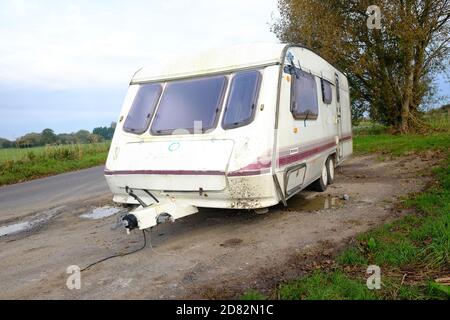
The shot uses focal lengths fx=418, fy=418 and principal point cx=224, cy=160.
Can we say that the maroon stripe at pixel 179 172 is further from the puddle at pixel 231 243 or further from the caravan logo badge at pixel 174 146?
the puddle at pixel 231 243

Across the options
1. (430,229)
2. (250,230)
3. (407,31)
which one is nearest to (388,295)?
(430,229)

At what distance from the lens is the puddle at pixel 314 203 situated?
7.32 m

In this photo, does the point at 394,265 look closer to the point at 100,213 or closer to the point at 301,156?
the point at 301,156

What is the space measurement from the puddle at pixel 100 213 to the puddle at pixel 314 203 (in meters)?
3.55

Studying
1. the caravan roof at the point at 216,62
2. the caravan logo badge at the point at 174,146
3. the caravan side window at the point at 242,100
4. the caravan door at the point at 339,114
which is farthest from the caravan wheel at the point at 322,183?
the caravan logo badge at the point at 174,146

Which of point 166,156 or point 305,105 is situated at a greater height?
point 305,105

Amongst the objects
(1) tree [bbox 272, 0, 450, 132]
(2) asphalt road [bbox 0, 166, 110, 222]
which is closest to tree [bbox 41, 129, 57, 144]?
(2) asphalt road [bbox 0, 166, 110, 222]

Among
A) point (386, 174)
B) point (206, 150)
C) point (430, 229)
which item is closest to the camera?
point (430, 229)

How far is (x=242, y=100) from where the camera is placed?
5867mm

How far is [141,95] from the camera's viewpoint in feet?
22.0

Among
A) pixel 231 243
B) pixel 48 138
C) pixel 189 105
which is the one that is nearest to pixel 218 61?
pixel 189 105

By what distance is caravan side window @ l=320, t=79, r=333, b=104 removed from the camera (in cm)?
831

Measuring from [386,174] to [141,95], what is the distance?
6763 millimetres
